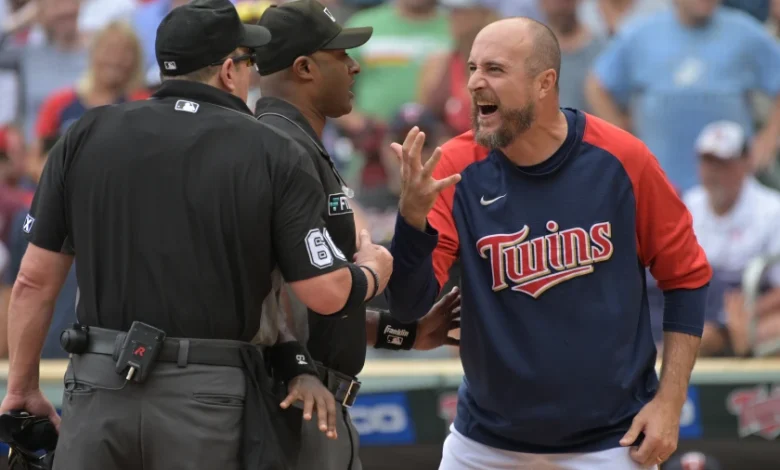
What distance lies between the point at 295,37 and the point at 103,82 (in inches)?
196

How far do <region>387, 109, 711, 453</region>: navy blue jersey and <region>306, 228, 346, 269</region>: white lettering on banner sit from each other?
12.1 inches

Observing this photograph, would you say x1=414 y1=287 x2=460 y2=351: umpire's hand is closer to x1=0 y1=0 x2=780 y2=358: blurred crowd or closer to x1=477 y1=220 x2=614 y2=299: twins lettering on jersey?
x1=477 y1=220 x2=614 y2=299: twins lettering on jersey

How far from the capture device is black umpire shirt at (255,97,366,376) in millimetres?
3074

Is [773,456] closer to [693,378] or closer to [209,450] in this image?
[693,378]

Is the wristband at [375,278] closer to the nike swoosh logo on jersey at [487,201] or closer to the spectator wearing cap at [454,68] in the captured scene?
the nike swoosh logo on jersey at [487,201]

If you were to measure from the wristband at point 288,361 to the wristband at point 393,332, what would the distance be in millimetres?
590

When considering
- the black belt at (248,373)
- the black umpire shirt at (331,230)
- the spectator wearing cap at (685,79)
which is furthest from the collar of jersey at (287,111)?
the spectator wearing cap at (685,79)

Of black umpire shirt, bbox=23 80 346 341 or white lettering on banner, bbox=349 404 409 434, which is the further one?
white lettering on banner, bbox=349 404 409 434

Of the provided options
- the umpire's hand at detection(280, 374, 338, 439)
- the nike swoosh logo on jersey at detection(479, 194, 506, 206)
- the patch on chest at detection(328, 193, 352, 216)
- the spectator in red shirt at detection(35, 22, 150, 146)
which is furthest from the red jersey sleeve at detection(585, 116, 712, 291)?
the spectator in red shirt at detection(35, 22, 150, 146)

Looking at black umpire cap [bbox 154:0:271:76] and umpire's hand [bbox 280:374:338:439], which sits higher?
black umpire cap [bbox 154:0:271:76]

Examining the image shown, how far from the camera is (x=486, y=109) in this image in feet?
10.8

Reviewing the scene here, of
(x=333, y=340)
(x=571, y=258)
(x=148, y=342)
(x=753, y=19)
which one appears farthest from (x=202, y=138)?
(x=753, y=19)

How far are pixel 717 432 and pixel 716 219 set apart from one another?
1662mm

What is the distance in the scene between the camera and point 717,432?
5852 millimetres
